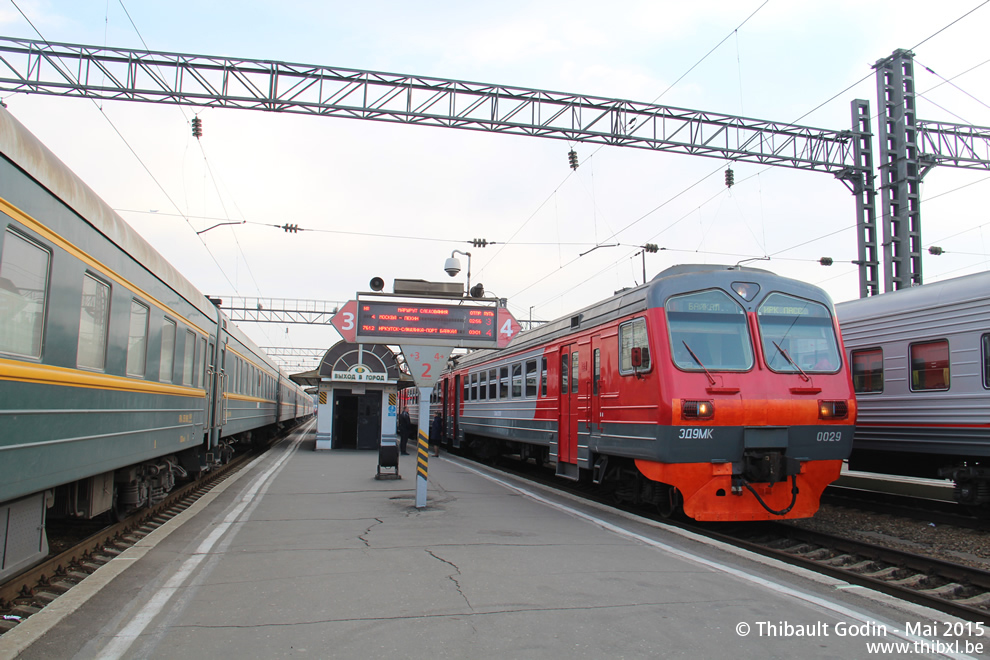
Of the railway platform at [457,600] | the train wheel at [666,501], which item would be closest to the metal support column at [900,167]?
the train wheel at [666,501]

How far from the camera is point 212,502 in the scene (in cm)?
1074

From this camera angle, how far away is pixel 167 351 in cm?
912

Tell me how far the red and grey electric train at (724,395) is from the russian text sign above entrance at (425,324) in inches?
66.5

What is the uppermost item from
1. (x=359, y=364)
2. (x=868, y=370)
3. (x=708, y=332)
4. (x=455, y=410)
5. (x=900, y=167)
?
(x=900, y=167)

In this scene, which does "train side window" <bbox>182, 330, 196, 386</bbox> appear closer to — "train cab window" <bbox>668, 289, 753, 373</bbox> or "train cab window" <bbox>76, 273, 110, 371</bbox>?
"train cab window" <bbox>76, 273, 110, 371</bbox>

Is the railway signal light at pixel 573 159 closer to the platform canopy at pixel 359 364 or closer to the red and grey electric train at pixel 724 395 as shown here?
the red and grey electric train at pixel 724 395

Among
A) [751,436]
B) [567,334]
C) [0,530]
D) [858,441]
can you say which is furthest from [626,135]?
[0,530]

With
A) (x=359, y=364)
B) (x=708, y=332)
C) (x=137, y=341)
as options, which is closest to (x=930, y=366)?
(x=708, y=332)

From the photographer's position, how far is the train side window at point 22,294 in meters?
4.55

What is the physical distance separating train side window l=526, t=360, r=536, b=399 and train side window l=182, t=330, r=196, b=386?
21.1 feet

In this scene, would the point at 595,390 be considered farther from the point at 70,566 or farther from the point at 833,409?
the point at 70,566

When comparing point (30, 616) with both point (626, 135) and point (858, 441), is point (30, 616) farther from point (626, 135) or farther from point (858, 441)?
point (626, 135)

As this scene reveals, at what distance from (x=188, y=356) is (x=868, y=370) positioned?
10955 mm

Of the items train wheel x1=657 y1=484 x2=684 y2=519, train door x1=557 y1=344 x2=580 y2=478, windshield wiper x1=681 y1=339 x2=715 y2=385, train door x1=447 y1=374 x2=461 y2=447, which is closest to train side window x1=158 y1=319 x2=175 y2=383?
train door x1=557 y1=344 x2=580 y2=478
